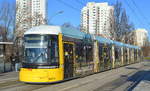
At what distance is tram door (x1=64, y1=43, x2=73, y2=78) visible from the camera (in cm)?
1454

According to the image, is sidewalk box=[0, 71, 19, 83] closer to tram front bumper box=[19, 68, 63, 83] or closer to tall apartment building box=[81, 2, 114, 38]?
tram front bumper box=[19, 68, 63, 83]

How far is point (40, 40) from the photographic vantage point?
13.6 metres

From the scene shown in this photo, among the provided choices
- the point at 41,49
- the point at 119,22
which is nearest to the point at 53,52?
the point at 41,49

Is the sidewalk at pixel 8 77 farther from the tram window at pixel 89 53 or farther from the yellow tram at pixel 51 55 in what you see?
the tram window at pixel 89 53

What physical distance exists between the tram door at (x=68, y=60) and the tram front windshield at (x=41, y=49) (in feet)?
3.25

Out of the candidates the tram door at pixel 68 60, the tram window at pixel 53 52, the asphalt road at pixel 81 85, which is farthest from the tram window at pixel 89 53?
the tram window at pixel 53 52

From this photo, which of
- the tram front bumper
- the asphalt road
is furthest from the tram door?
the tram front bumper

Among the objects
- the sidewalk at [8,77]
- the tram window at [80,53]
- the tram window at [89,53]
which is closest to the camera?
the tram window at [80,53]

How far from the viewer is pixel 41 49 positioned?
13.4m

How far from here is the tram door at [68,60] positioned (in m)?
14.5

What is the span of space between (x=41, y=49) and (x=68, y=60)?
84.9 inches

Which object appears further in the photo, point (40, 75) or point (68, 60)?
point (68, 60)

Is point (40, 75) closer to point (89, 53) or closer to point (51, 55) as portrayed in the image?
point (51, 55)

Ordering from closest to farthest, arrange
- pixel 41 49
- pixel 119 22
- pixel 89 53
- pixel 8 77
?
pixel 41 49 < pixel 89 53 < pixel 8 77 < pixel 119 22
